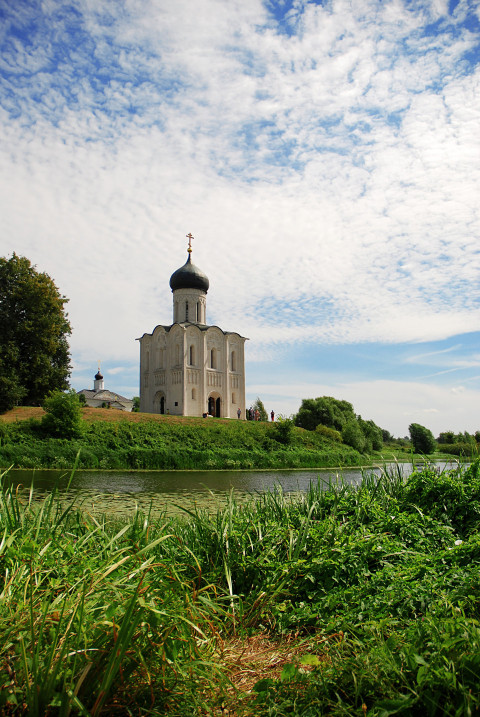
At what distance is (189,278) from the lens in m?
44.7

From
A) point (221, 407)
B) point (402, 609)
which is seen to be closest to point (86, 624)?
point (402, 609)

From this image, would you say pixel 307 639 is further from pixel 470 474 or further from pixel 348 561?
pixel 470 474

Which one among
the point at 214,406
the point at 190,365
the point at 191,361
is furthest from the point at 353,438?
the point at 191,361

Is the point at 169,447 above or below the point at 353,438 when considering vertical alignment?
below

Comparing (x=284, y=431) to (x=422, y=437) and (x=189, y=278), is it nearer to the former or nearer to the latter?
(x=189, y=278)

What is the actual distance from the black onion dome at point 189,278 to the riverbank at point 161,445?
13.7 m

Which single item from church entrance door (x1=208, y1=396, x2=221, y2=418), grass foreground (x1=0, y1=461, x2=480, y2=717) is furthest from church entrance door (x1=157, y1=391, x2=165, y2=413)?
grass foreground (x1=0, y1=461, x2=480, y2=717)

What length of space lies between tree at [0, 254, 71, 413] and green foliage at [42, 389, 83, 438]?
6827 millimetres

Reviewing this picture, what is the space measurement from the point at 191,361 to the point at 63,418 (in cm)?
1932

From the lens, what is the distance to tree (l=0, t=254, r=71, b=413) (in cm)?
3206

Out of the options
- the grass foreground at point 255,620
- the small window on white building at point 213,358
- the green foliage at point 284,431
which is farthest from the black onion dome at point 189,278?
the grass foreground at point 255,620

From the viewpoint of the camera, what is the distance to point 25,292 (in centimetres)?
3284

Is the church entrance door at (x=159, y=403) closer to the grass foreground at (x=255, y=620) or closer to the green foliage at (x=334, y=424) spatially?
the green foliage at (x=334, y=424)

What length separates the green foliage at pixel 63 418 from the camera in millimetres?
25312
